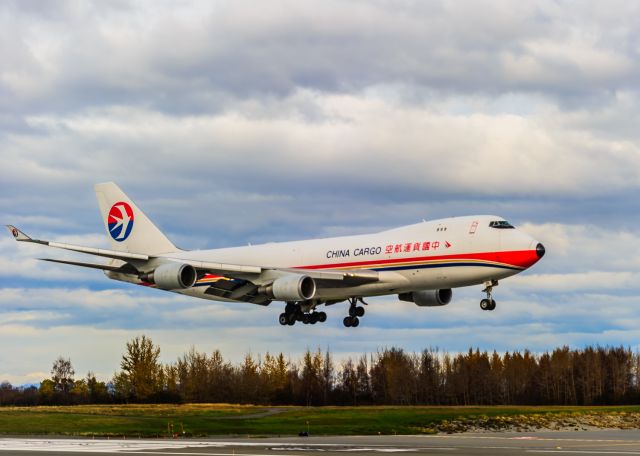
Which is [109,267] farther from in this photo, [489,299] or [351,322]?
[489,299]

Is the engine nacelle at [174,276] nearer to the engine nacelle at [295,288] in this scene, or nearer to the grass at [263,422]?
the engine nacelle at [295,288]

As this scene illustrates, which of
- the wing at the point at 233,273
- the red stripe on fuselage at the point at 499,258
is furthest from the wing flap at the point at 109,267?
the red stripe on fuselage at the point at 499,258

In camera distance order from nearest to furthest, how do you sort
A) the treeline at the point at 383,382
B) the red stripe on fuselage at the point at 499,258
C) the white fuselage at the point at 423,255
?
the red stripe on fuselage at the point at 499,258, the white fuselage at the point at 423,255, the treeline at the point at 383,382

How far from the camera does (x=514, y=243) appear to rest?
6838cm

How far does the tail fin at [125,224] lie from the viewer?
9719cm

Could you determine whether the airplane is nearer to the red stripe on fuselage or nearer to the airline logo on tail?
the red stripe on fuselage

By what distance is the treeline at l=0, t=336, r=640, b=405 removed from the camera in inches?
5743

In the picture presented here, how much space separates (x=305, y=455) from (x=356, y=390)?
121741mm

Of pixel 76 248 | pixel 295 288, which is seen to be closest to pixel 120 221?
pixel 76 248

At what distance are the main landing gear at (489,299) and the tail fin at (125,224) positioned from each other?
37809 mm

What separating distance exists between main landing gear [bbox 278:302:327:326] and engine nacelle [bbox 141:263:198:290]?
9.57 meters

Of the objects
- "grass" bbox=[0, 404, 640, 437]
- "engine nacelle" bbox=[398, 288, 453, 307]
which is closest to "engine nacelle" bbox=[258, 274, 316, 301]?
"engine nacelle" bbox=[398, 288, 453, 307]

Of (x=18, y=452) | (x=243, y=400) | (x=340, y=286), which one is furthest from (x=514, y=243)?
(x=243, y=400)

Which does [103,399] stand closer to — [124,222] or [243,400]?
[243,400]
